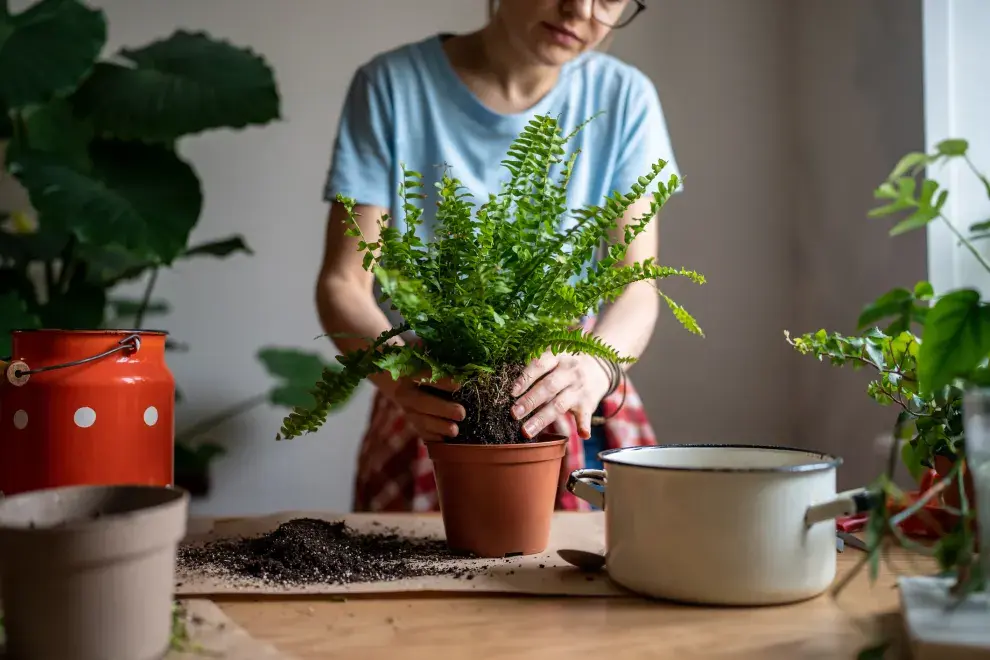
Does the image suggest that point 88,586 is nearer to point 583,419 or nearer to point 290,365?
point 583,419

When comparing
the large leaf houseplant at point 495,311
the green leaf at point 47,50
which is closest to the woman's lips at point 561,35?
the large leaf houseplant at point 495,311

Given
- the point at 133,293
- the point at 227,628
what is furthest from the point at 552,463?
the point at 133,293

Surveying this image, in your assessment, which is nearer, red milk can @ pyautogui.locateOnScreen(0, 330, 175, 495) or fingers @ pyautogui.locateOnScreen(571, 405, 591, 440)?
red milk can @ pyautogui.locateOnScreen(0, 330, 175, 495)

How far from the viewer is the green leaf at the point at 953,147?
53cm

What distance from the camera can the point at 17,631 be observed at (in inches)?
19.4

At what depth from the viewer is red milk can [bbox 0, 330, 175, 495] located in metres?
0.77

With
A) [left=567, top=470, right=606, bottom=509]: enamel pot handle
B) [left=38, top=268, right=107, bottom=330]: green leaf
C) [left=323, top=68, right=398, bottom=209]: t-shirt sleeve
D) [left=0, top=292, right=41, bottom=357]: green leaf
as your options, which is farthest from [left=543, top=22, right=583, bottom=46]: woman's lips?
[left=38, top=268, right=107, bottom=330]: green leaf

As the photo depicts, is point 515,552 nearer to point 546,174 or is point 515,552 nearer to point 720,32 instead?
point 546,174

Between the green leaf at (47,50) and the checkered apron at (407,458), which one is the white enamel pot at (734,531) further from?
the green leaf at (47,50)

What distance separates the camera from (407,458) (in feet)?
4.19

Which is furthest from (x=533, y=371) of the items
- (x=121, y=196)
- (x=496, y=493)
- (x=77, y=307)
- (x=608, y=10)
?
(x=77, y=307)

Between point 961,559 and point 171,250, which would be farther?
point 171,250

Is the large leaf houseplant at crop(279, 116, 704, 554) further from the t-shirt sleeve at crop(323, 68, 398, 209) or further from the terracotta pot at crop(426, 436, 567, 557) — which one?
the t-shirt sleeve at crop(323, 68, 398, 209)

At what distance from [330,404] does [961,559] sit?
1.68 feet
